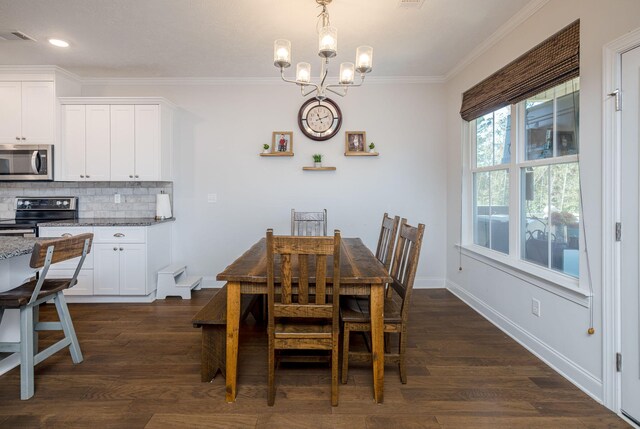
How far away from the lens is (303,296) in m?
1.82

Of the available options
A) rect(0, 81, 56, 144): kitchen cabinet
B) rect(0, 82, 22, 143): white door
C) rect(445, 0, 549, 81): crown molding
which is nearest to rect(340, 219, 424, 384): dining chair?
rect(445, 0, 549, 81): crown molding

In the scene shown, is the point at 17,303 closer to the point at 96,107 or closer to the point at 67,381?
the point at 67,381

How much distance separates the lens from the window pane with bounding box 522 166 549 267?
2580mm

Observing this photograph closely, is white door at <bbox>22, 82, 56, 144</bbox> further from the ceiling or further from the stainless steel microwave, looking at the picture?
the ceiling

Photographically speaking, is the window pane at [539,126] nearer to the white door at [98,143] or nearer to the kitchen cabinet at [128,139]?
the kitchen cabinet at [128,139]

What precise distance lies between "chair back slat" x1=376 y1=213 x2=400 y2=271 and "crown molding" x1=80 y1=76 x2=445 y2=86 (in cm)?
198

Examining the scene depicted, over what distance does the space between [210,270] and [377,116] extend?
9.20ft

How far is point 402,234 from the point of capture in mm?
2396

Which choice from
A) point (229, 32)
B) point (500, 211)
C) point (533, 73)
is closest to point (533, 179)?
point (500, 211)

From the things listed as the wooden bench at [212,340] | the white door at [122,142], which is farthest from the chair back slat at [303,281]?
the white door at [122,142]

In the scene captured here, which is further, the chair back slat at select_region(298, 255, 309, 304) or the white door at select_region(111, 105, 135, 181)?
the white door at select_region(111, 105, 135, 181)

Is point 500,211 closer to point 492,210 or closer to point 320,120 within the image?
point 492,210

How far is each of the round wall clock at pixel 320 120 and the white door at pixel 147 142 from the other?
163cm

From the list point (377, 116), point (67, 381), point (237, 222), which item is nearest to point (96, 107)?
point (237, 222)
